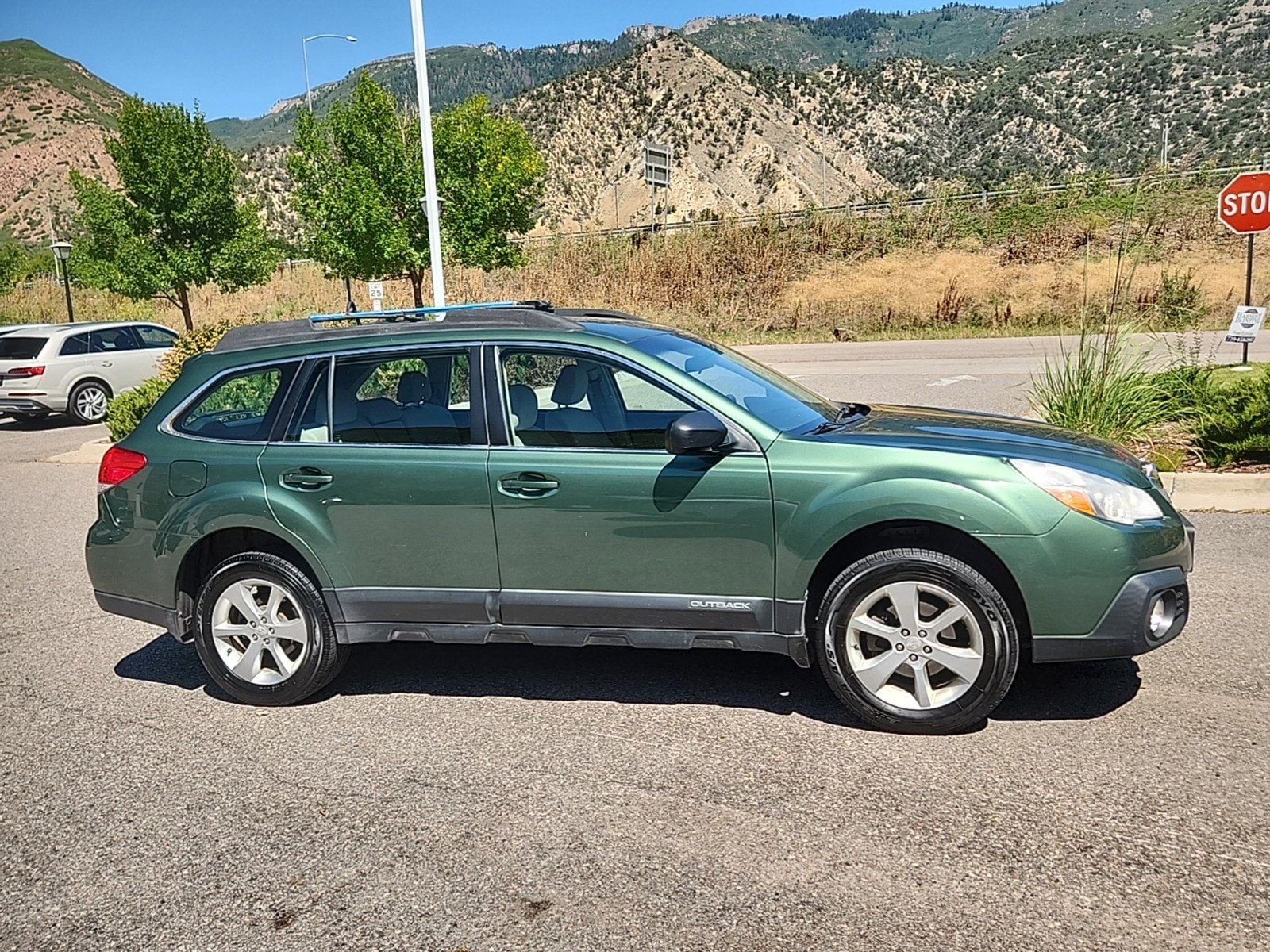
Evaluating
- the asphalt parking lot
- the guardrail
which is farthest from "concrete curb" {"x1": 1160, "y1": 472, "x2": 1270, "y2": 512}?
the guardrail

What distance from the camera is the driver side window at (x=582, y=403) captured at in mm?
4723

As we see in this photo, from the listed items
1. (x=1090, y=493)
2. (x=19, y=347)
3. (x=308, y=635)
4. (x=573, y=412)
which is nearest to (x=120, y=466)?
(x=308, y=635)

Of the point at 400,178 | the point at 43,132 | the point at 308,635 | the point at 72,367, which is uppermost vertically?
the point at 43,132

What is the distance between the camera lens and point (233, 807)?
407 cm

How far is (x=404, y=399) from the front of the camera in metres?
5.02

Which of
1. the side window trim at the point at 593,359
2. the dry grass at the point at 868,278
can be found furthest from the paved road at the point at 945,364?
the side window trim at the point at 593,359

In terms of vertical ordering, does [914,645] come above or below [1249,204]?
below

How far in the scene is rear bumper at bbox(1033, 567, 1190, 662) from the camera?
4.17 meters

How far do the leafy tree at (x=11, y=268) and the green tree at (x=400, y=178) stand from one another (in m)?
31.3

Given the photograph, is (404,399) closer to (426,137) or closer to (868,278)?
(426,137)

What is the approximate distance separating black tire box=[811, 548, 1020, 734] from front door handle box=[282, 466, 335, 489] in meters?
2.32

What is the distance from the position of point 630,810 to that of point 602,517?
4.15ft

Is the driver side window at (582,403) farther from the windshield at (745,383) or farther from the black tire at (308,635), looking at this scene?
the black tire at (308,635)

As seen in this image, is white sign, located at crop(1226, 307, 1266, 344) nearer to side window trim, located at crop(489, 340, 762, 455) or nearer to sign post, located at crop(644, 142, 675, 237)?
side window trim, located at crop(489, 340, 762, 455)
